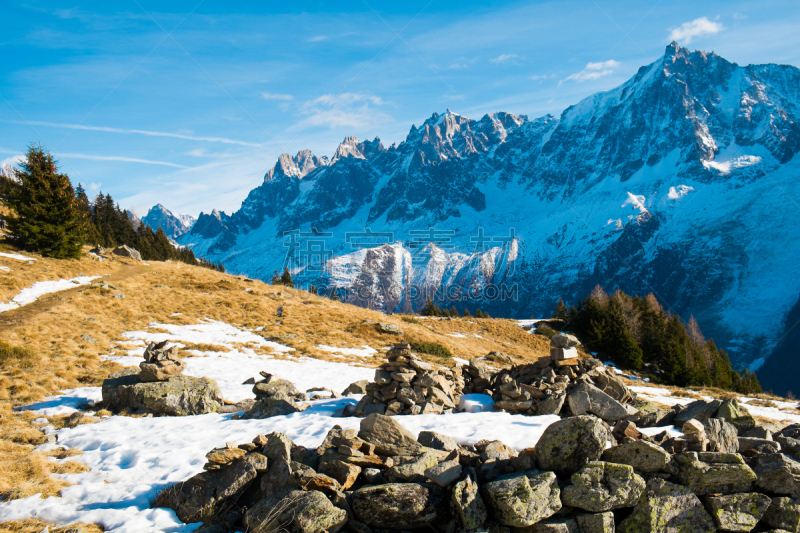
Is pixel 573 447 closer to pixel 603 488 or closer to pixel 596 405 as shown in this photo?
pixel 603 488

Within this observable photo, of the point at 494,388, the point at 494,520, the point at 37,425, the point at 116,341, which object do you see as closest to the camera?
the point at 494,520

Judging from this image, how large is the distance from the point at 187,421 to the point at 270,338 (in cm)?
1599

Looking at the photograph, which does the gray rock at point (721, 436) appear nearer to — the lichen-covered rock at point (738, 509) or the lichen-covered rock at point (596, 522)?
the lichen-covered rock at point (738, 509)

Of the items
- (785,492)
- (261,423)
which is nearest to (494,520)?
(785,492)

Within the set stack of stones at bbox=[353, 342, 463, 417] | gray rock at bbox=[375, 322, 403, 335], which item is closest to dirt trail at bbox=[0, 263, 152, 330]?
stack of stones at bbox=[353, 342, 463, 417]

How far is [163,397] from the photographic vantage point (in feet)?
42.7

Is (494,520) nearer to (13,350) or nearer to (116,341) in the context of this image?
(13,350)

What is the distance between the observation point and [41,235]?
3481cm

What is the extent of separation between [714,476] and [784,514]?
1.38 meters

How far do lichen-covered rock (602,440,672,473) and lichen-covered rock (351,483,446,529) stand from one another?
333 centimetres

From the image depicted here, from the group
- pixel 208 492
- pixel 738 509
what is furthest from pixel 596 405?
pixel 208 492

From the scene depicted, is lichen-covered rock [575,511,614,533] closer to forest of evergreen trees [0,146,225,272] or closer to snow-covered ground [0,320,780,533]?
snow-covered ground [0,320,780,533]

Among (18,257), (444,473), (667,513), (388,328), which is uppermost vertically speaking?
(18,257)

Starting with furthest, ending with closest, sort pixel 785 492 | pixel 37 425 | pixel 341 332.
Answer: pixel 341 332
pixel 37 425
pixel 785 492
